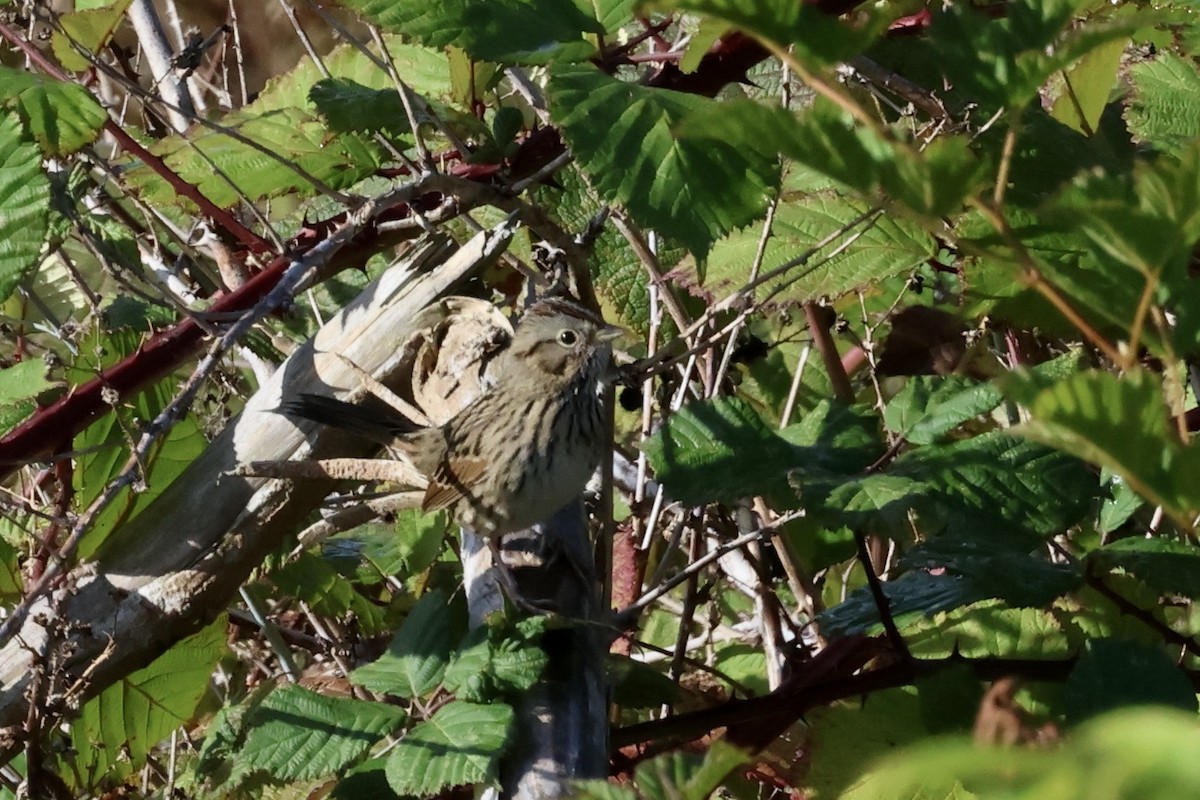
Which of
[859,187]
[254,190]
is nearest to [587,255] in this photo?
[254,190]

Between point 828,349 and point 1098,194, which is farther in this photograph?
point 828,349

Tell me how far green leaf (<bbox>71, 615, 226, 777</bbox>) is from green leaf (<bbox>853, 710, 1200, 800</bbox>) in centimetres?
227

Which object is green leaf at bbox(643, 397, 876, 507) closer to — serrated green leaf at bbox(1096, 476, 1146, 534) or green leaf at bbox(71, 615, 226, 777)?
serrated green leaf at bbox(1096, 476, 1146, 534)

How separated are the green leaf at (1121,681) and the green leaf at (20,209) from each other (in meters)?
1.52

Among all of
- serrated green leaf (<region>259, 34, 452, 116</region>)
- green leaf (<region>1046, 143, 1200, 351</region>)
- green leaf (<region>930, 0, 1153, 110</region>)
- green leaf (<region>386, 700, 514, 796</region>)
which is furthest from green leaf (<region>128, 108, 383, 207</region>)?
green leaf (<region>1046, 143, 1200, 351</region>)

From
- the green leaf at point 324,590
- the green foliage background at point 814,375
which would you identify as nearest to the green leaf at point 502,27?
the green foliage background at point 814,375

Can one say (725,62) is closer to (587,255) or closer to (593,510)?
(587,255)

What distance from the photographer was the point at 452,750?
157 centimetres

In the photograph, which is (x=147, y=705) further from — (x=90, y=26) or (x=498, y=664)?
(x=90, y=26)

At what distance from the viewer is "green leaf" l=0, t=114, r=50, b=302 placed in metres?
1.88

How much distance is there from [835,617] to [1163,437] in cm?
100

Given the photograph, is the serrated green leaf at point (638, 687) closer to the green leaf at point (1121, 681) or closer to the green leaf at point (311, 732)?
the green leaf at point (311, 732)

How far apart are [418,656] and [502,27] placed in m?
0.87

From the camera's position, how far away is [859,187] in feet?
2.74
